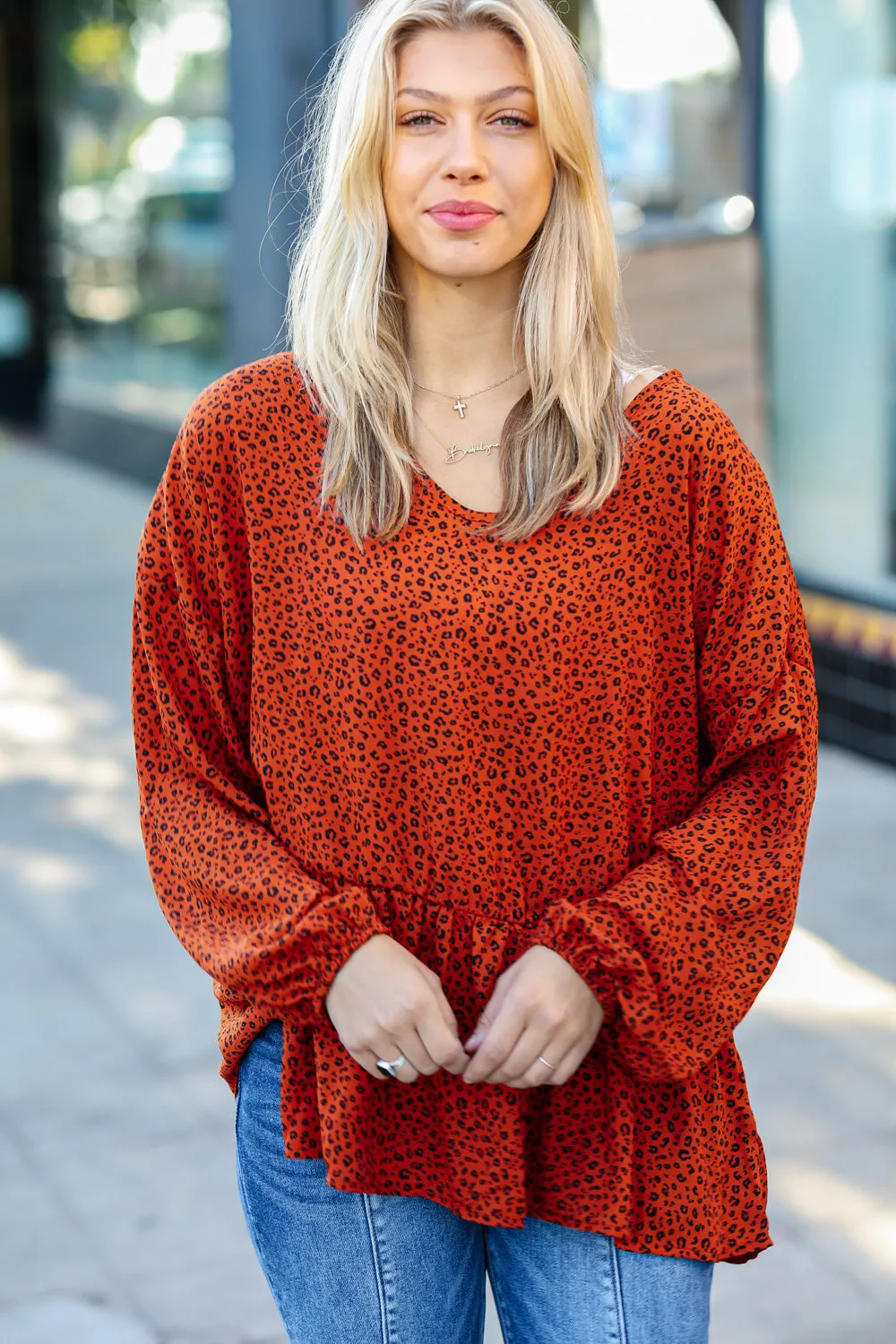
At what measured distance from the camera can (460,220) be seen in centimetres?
166

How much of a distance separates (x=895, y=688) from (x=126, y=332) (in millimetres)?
7735

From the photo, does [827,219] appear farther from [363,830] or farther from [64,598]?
[363,830]

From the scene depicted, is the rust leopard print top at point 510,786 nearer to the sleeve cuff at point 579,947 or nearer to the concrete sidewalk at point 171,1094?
the sleeve cuff at point 579,947

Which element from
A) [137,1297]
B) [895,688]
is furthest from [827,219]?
[137,1297]

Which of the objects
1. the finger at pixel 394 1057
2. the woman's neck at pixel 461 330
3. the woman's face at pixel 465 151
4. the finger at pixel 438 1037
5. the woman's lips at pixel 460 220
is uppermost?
the woman's face at pixel 465 151

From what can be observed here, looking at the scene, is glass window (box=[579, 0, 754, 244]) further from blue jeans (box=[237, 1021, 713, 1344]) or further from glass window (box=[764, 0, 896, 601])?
blue jeans (box=[237, 1021, 713, 1344])

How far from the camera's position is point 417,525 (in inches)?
65.5

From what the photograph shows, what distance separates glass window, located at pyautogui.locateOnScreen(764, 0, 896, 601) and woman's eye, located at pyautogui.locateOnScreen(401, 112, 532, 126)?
178 inches

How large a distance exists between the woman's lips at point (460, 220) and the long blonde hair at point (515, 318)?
0.08m

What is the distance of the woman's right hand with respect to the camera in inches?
62.2

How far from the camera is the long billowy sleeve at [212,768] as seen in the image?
163cm

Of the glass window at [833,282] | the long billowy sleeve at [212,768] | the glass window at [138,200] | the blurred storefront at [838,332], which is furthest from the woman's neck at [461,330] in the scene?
the glass window at [138,200]

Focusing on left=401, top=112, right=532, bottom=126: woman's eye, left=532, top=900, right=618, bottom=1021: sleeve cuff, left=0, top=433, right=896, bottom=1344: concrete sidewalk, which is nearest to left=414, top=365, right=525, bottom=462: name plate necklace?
left=401, top=112, right=532, bottom=126: woman's eye

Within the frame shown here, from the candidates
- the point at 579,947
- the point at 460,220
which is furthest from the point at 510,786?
the point at 460,220
